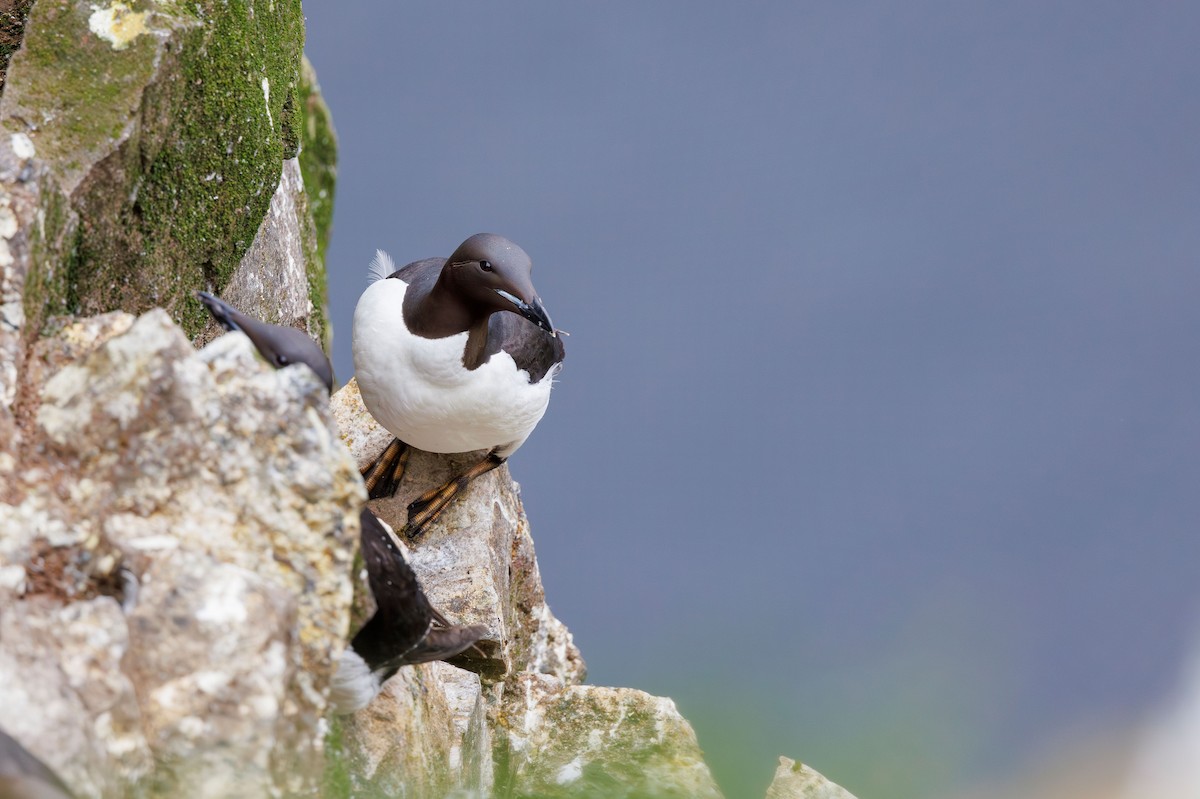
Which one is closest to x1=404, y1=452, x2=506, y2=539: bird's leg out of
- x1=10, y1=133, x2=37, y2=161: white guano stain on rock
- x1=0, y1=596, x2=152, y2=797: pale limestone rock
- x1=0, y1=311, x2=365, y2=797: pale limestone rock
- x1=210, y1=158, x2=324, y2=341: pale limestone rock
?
x1=210, y1=158, x2=324, y2=341: pale limestone rock

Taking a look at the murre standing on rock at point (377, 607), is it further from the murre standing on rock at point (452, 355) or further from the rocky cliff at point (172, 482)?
the murre standing on rock at point (452, 355)

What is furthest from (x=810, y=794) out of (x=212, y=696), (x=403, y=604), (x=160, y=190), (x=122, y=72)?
(x=122, y=72)

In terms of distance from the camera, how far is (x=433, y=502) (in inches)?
272

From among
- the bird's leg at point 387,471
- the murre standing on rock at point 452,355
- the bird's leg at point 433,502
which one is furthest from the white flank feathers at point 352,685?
the bird's leg at point 387,471

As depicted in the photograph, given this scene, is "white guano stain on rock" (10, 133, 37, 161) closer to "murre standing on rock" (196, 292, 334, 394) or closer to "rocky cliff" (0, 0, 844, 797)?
"rocky cliff" (0, 0, 844, 797)

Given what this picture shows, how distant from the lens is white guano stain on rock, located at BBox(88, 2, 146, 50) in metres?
4.53

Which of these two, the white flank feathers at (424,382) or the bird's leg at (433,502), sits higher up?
the white flank feathers at (424,382)

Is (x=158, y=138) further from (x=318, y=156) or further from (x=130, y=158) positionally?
(x=318, y=156)

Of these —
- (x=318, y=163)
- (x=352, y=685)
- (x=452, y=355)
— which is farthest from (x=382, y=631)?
(x=318, y=163)

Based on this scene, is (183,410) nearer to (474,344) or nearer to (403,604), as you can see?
(403,604)

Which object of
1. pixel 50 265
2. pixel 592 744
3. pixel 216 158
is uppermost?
pixel 216 158

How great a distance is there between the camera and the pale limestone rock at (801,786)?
5.51 metres

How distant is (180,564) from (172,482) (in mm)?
289

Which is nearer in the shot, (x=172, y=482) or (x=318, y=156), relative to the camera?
(x=172, y=482)
